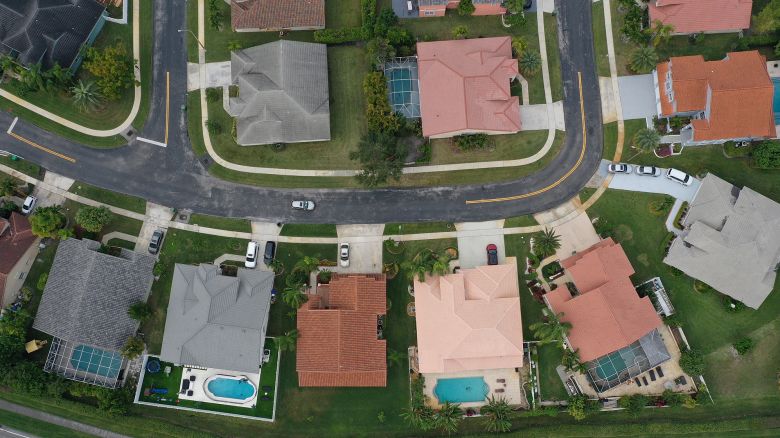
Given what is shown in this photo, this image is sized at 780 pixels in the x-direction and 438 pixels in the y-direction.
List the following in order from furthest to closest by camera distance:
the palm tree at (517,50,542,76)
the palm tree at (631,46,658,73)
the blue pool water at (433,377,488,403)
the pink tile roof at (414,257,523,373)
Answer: the palm tree at (517,50,542,76) < the palm tree at (631,46,658,73) < the blue pool water at (433,377,488,403) < the pink tile roof at (414,257,523,373)

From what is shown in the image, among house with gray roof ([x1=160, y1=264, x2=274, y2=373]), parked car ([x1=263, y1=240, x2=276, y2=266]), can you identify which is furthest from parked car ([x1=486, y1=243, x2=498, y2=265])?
house with gray roof ([x1=160, y1=264, x2=274, y2=373])

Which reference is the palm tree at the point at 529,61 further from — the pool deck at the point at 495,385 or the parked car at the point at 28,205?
the parked car at the point at 28,205

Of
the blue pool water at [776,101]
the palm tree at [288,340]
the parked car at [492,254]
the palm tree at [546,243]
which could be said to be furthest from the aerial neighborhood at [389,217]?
the palm tree at [546,243]

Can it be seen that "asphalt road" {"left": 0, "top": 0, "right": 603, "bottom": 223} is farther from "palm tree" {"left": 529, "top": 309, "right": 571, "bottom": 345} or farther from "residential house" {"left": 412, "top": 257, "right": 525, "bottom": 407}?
"palm tree" {"left": 529, "top": 309, "right": 571, "bottom": 345}

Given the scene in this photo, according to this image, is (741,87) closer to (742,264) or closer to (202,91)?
(742,264)

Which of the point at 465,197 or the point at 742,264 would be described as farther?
the point at 465,197

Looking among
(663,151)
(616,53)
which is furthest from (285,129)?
(663,151)

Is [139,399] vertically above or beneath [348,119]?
beneath
